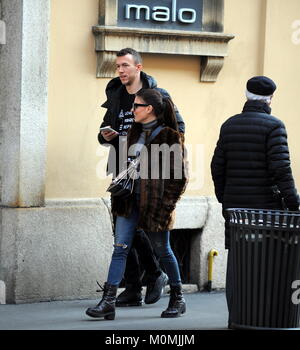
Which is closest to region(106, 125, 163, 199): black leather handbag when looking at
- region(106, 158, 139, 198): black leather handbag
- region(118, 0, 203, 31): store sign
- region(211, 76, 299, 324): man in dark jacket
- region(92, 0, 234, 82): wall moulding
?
region(106, 158, 139, 198): black leather handbag

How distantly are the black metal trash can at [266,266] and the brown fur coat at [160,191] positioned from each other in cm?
90

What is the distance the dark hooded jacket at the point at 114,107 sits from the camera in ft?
26.4

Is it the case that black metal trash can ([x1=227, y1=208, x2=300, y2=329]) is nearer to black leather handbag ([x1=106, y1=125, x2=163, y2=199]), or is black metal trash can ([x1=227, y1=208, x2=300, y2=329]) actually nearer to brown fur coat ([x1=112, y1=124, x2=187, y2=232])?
brown fur coat ([x1=112, y1=124, x2=187, y2=232])

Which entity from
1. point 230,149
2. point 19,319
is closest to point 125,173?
point 230,149

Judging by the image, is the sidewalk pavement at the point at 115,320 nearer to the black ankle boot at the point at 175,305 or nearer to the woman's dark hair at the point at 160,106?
the black ankle boot at the point at 175,305

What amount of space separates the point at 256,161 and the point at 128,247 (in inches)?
46.6

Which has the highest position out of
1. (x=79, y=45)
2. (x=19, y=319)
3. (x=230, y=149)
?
(x=79, y=45)

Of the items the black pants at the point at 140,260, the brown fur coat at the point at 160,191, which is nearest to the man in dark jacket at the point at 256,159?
the brown fur coat at the point at 160,191

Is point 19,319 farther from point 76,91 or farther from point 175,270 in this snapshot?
point 76,91

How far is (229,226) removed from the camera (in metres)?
7.05

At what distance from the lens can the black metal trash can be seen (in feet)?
21.9

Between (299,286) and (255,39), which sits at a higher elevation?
(255,39)

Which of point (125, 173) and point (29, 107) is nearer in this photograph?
point (125, 173)

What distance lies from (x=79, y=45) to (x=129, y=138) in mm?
1269
